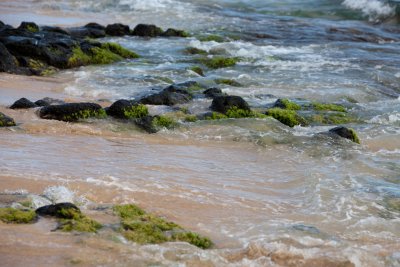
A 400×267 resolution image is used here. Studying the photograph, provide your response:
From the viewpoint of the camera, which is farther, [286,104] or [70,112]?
[286,104]

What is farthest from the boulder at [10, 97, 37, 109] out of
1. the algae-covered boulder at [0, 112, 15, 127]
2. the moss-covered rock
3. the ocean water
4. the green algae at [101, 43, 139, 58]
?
the green algae at [101, 43, 139, 58]

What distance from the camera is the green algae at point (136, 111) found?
10.1 metres

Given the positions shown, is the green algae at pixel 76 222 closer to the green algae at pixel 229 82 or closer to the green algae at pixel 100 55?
the green algae at pixel 229 82

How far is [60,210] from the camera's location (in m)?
5.70

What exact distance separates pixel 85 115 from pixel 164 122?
119cm

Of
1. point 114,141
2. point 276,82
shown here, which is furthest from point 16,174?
point 276,82

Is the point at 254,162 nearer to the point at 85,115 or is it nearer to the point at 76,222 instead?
the point at 85,115

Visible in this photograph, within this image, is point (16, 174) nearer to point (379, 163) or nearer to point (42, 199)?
point (42, 199)

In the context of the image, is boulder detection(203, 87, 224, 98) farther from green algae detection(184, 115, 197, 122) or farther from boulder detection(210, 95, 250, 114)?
green algae detection(184, 115, 197, 122)

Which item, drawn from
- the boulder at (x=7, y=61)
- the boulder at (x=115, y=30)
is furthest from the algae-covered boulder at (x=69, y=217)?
the boulder at (x=115, y=30)

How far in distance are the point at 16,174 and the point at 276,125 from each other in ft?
15.5

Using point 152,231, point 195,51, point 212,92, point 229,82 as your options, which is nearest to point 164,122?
point 212,92

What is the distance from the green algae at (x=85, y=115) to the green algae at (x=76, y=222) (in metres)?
4.19

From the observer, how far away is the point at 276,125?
10367 mm
